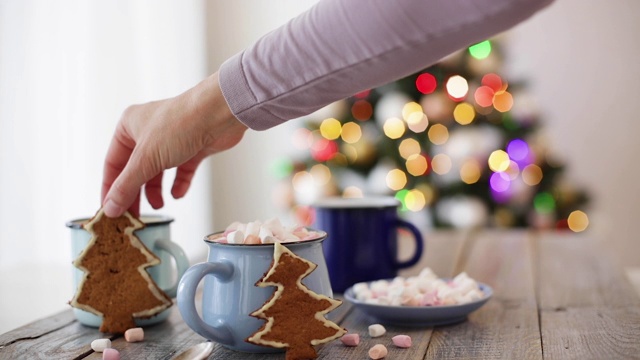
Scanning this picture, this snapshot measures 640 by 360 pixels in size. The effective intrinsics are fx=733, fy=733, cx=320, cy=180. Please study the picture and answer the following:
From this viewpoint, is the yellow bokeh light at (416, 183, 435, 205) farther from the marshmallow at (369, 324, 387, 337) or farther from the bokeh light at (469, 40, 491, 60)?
the marshmallow at (369, 324, 387, 337)

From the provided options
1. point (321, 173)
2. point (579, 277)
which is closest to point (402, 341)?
point (579, 277)

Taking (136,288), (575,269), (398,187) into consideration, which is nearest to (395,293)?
(136,288)

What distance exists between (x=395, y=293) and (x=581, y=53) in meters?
3.57

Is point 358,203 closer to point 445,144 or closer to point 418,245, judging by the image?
point 418,245

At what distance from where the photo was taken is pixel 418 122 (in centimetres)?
367

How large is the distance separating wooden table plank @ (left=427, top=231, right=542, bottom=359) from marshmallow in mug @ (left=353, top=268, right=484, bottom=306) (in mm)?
36

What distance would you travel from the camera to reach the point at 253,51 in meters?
0.94

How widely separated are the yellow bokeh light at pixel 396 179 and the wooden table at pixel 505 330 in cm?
218

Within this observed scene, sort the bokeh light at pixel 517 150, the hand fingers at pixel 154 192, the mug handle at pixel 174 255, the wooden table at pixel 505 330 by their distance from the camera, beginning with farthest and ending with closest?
the bokeh light at pixel 517 150, the hand fingers at pixel 154 192, the mug handle at pixel 174 255, the wooden table at pixel 505 330

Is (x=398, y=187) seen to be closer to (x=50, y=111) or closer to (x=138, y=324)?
(x=50, y=111)

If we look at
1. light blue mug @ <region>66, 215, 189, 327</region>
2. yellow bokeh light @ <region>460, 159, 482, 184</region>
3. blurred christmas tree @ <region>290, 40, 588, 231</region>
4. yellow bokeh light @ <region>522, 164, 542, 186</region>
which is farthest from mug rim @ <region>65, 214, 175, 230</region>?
yellow bokeh light @ <region>522, 164, 542, 186</region>

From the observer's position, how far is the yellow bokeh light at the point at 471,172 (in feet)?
12.3

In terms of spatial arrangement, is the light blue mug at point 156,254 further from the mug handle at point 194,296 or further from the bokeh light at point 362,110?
the bokeh light at point 362,110

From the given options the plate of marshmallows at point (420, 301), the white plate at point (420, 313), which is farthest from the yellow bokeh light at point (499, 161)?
the white plate at point (420, 313)
